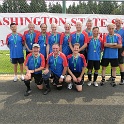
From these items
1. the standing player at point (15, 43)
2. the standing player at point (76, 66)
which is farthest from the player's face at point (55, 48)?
the standing player at point (15, 43)

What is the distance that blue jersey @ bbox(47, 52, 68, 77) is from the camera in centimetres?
562

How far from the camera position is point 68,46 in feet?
20.0

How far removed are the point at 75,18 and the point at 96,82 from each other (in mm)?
2183

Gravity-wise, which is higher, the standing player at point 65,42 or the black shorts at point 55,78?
the standing player at point 65,42

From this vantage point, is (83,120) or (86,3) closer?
(83,120)

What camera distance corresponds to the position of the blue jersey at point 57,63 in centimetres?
562

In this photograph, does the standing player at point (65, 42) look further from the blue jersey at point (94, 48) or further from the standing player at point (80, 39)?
the blue jersey at point (94, 48)

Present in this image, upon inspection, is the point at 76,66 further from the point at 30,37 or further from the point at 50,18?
the point at 50,18

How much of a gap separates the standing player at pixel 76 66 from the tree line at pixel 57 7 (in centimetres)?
182

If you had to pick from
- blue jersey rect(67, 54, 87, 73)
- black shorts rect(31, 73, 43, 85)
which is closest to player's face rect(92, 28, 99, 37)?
blue jersey rect(67, 54, 87, 73)

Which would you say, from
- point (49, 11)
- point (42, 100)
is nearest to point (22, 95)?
point (42, 100)

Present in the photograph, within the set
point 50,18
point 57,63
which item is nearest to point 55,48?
point 57,63

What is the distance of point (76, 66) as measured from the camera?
586cm

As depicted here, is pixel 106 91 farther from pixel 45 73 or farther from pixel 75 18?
pixel 75 18
